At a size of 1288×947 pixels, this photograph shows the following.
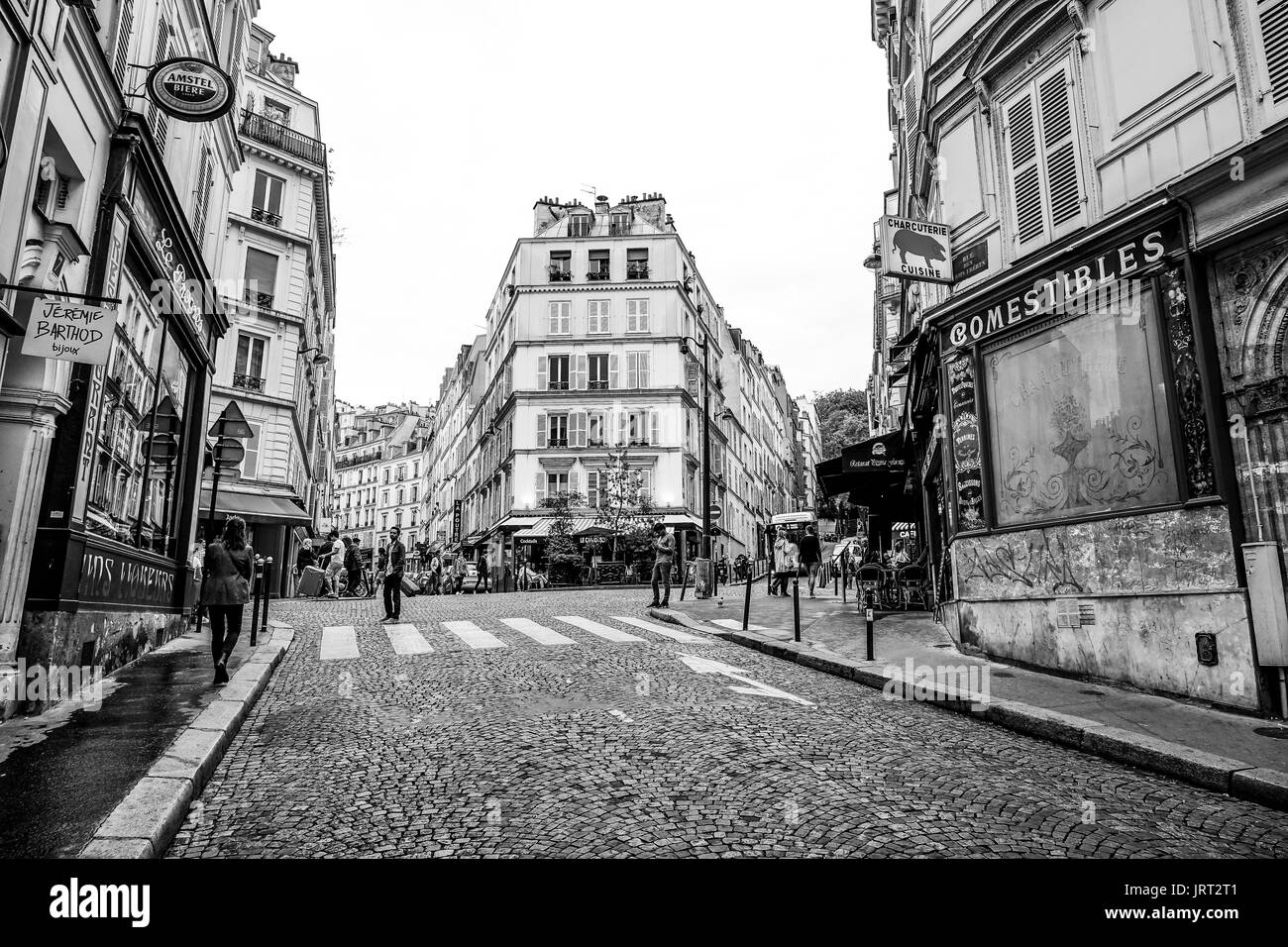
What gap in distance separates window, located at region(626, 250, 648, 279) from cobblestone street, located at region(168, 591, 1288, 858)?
38.2 metres

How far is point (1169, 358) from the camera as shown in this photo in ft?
24.1

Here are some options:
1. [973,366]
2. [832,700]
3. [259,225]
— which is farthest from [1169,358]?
[259,225]

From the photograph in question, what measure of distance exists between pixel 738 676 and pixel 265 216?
91.2 feet

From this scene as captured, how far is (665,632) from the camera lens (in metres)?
12.1

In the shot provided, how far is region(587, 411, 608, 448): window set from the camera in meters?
41.4

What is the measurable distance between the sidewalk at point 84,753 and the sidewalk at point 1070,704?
6.07 metres

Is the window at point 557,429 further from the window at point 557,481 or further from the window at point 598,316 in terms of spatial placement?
the window at point 598,316

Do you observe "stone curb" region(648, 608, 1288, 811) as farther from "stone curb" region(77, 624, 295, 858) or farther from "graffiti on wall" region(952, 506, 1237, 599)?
"stone curb" region(77, 624, 295, 858)

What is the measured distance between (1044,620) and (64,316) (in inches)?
375

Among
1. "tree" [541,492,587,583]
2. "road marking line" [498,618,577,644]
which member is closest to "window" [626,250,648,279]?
"tree" [541,492,587,583]

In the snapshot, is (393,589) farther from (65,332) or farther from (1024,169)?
(1024,169)

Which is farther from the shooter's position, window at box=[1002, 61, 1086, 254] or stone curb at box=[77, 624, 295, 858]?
window at box=[1002, 61, 1086, 254]

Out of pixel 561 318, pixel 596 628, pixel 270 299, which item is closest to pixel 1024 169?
pixel 596 628
